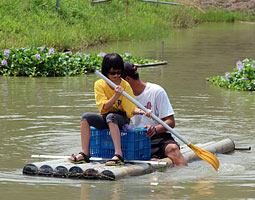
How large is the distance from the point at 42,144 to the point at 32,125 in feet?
4.13

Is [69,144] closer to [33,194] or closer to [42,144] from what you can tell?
[42,144]

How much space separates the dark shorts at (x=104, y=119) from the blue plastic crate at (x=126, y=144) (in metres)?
0.08

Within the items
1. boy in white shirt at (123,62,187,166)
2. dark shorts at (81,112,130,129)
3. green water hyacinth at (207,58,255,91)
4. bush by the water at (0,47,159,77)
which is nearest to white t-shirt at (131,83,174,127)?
boy in white shirt at (123,62,187,166)

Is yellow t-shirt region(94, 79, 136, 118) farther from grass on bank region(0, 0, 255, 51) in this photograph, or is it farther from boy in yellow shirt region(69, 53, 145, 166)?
grass on bank region(0, 0, 255, 51)

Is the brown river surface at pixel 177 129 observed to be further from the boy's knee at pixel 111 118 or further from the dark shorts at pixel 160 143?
the boy's knee at pixel 111 118

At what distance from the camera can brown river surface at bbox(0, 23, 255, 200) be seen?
6449 mm

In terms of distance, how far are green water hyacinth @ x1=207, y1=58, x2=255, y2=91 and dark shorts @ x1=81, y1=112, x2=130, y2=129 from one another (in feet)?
24.6

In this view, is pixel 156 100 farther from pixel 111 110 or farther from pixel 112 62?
A: pixel 112 62

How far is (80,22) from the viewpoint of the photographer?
26453 millimetres

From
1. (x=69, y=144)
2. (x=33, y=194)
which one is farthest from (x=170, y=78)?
→ (x=33, y=194)

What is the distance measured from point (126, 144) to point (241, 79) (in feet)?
Result: 24.9

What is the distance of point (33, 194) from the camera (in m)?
6.28

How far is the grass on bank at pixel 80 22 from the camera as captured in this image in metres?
21.5

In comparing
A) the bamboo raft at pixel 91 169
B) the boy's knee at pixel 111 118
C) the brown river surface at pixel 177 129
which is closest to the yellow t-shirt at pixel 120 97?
the boy's knee at pixel 111 118
